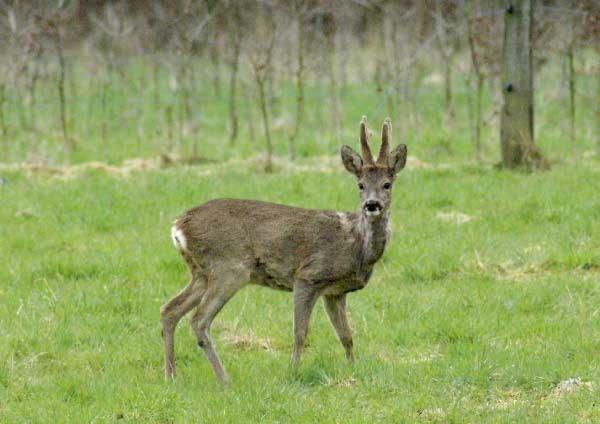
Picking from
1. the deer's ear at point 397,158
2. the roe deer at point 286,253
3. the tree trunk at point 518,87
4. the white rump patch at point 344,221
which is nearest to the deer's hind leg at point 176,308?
the roe deer at point 286,253

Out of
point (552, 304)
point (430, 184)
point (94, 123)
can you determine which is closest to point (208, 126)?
point (94, 123)

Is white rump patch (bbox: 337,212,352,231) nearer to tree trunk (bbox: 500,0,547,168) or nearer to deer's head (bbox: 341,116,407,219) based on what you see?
deer's head (bbox: 341,116,407,219)

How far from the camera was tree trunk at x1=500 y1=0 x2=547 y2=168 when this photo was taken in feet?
43.4

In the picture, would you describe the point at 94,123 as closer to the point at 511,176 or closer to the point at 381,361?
the point at 511,176

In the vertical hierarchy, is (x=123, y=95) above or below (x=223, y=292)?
above

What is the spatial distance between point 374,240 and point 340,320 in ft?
1.90

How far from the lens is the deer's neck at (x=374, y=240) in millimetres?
7195

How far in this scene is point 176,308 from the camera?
7.27 metres

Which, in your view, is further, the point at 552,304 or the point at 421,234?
the point at 421,234

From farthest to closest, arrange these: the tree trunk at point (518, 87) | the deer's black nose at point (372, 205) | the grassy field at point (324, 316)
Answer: the tree trunk at point (518, 87)
the deer's black nose at point (372, 205)
the grassy field at point (324, 316)

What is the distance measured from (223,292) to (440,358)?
145 centimetres

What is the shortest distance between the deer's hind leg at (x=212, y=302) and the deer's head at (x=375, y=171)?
938mm

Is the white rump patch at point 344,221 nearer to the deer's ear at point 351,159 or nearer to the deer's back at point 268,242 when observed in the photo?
the deer's back at point 268,242

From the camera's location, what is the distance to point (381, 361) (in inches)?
281
